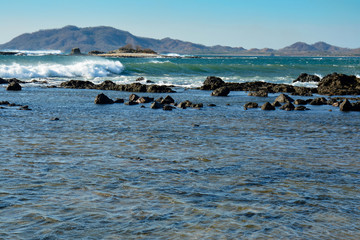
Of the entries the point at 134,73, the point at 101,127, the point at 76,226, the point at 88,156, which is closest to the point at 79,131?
the point at 101,127

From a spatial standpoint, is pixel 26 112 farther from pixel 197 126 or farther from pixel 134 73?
pixel 134 73

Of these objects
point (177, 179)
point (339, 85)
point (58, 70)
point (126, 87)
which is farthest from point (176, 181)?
point (58, 70)

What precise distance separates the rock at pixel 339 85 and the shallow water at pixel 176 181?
66.9ft

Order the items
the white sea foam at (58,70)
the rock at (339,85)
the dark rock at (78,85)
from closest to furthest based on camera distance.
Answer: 1. the rock at (339,85)
2. the dark rock at (78,85)
3. the white sea foam at (58,70)

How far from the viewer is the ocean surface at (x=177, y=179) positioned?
6.71 metres

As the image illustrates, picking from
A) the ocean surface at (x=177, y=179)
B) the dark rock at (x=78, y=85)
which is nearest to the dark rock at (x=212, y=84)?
the dark rock at (x=78, y=85)

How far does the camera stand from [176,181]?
9.16 metres

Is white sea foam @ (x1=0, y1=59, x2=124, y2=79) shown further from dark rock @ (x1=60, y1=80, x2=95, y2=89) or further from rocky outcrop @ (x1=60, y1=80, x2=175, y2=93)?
rocky outcrop @ (x1=60, y1=80, x2=175, y2=93)

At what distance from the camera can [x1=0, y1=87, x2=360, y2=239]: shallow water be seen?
6707 mm

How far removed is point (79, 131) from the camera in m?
15.4

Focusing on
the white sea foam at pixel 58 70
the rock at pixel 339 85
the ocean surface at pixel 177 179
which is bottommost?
the ocean surface at pixel 177 179

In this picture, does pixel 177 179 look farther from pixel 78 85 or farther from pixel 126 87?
pixel 78 85

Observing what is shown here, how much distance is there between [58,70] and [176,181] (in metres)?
53.8

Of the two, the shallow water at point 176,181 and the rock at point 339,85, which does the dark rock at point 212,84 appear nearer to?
the rock at point 339,85
